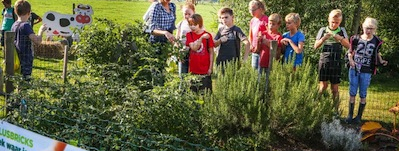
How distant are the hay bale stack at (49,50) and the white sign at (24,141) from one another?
25.2 feet

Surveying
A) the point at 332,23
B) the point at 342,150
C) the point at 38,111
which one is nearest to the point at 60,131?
the point at 38,111

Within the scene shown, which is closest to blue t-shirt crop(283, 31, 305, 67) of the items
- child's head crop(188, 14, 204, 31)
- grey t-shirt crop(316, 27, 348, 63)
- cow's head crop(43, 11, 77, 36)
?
grey t-shirt crop(316, 27, 348, 63)

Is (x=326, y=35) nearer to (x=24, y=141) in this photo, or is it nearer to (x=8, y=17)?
(x=24, y=141)

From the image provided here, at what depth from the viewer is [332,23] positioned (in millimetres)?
7438

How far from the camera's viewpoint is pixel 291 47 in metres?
7.49

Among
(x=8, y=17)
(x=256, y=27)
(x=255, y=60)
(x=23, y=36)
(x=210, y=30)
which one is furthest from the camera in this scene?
(x=210, y=30)

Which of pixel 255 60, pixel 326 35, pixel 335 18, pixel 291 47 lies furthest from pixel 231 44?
pixel 335 18

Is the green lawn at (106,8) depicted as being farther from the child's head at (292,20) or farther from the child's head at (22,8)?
the child's head at (22,8)

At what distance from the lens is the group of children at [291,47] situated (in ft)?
23.7

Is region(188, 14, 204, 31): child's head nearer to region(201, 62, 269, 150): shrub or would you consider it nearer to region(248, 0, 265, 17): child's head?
region(248, 0, 265, 17): child's head

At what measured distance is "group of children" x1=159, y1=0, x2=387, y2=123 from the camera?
7.22 m

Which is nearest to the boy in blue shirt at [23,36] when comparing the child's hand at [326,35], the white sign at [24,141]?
the white sign at [24,141]

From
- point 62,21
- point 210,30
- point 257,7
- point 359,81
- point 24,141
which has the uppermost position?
point 257,7

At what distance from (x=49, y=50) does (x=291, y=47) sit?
21.4 ft
